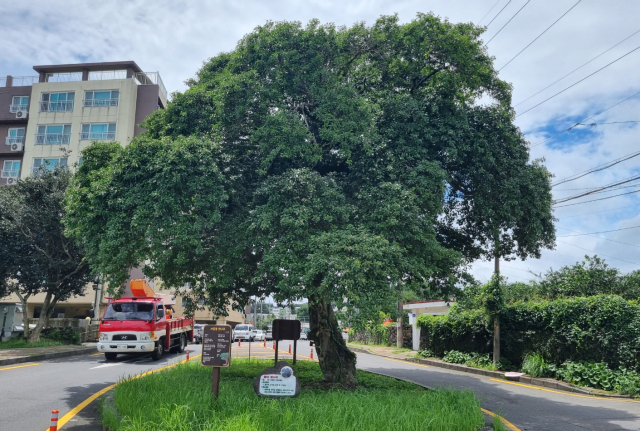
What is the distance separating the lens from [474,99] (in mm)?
13812

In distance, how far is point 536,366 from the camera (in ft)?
52.4

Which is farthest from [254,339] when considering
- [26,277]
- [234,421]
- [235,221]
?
[234,421]

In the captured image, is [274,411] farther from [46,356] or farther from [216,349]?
[46,356]

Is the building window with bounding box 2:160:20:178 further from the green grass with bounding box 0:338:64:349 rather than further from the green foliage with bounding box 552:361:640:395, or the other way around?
the green foliage with bounding box 552:361:640:395

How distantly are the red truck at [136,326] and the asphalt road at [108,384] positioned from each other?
1238mm

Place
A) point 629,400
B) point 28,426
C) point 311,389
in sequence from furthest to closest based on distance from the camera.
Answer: point 629,400 < point 311,389 < point 28,426

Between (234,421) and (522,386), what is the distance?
10911 mm

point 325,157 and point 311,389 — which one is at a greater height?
point 325,157

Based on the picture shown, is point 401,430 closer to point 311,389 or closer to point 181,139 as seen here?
point 311,389

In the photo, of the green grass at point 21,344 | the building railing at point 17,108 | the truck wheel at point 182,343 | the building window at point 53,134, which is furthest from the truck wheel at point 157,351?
the building railing at point 17,108

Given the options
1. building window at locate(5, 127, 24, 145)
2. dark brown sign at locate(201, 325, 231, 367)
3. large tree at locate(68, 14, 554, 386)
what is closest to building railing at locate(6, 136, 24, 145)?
building window at locate(5, 127, 24, 145)

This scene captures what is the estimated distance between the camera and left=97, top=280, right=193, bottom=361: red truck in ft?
58.4

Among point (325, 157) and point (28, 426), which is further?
point (325, 157)

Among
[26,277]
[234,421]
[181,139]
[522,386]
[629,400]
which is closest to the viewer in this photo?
[234,421]
